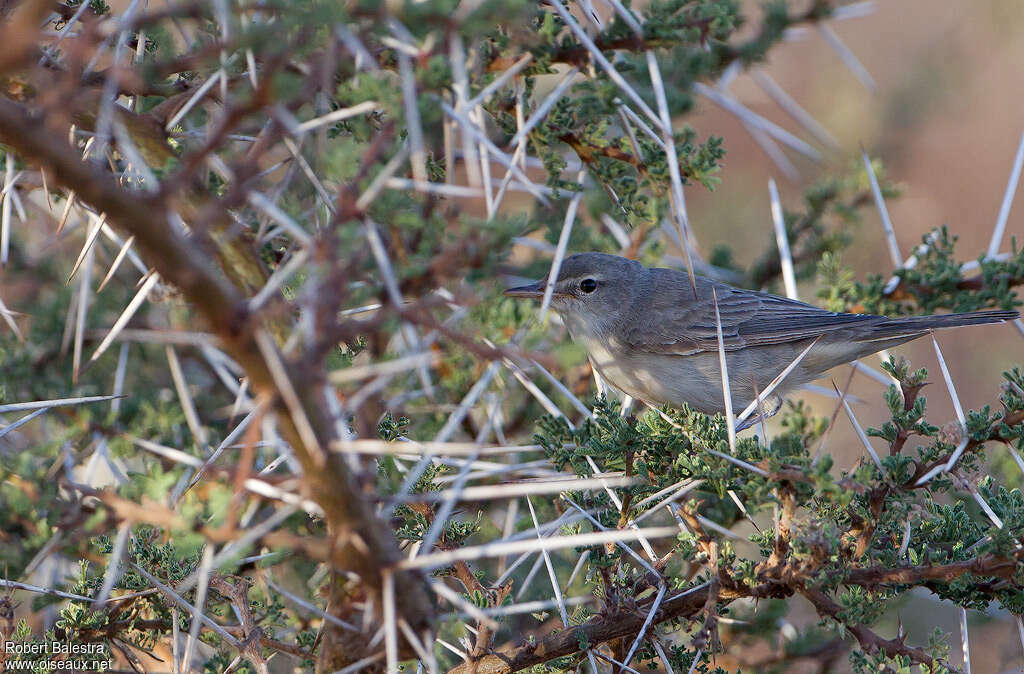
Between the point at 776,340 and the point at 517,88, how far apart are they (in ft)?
8.52

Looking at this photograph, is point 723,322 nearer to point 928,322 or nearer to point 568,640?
point 928,322

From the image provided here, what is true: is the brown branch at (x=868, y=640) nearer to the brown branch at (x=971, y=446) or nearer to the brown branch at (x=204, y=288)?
the brown branch at (x=971, y=446)

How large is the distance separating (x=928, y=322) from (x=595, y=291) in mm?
1847

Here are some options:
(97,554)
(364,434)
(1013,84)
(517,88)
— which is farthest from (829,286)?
(1013,84)

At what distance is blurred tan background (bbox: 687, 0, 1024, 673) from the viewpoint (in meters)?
9.45

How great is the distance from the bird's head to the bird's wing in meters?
0.15

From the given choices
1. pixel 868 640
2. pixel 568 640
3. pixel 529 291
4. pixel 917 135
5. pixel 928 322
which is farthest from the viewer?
pixel 917 135

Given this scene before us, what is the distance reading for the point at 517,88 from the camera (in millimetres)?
3174

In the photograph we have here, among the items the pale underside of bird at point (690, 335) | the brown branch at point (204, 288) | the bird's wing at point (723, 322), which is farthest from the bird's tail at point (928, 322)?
the brown branch at point (204, 288)

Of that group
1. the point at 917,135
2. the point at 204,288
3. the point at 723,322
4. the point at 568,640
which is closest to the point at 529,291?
the point at 723,322

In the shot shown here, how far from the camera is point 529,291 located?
4.45 metres

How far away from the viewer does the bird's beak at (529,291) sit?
431 cm

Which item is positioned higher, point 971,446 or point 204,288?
point 204,288

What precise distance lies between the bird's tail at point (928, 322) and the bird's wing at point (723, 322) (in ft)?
1.26
